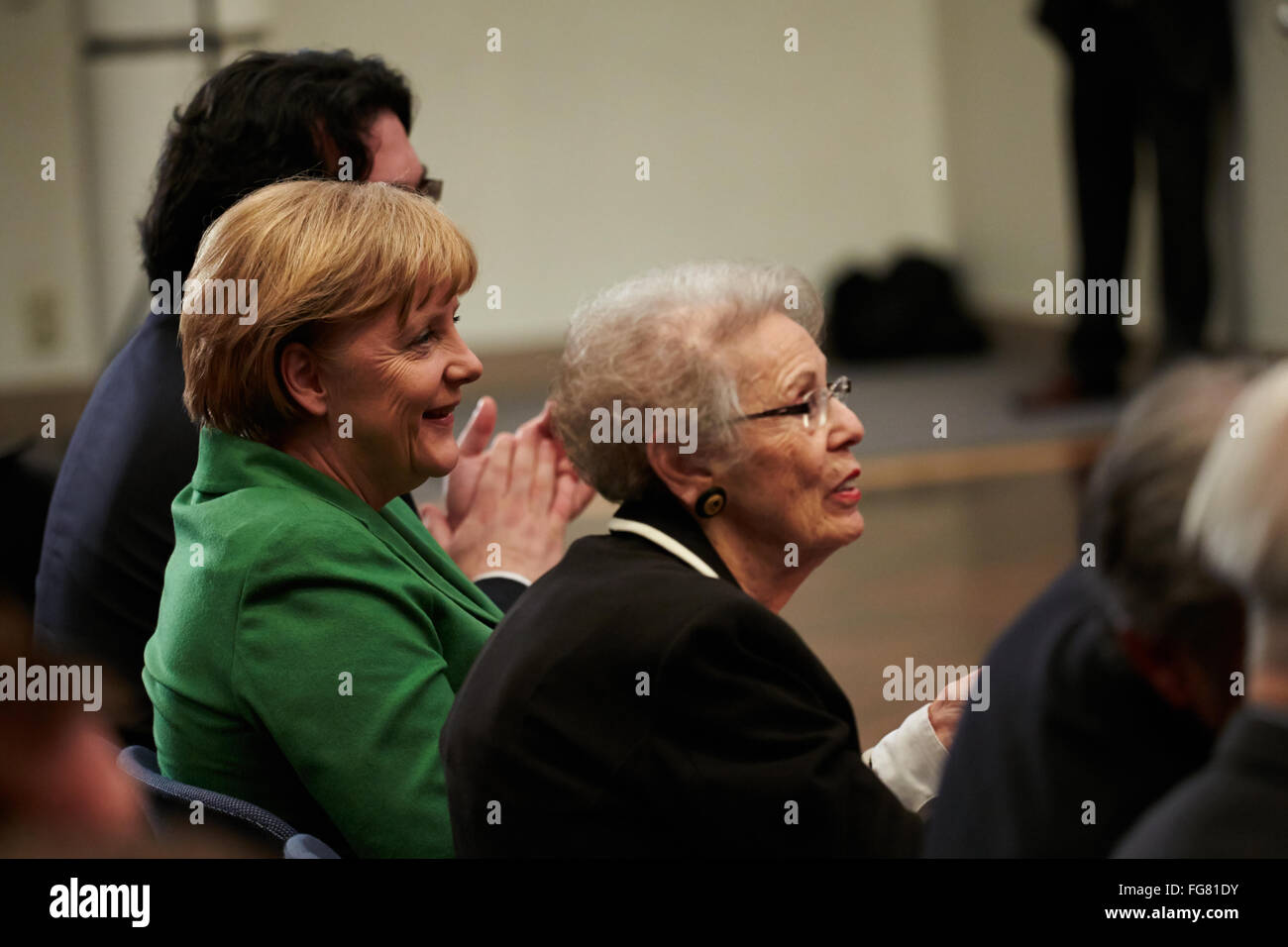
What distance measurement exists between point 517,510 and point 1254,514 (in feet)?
4.19

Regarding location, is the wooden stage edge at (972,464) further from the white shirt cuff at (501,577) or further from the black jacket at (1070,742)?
the black jacket at (1070,742)

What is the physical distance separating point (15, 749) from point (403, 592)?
61 centimetres

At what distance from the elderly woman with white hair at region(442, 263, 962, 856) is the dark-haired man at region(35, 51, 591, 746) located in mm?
437

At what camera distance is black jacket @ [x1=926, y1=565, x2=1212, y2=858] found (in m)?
0.98

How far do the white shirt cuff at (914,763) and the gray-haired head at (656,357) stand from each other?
0.32 metres

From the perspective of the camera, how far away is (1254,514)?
2.72 feet

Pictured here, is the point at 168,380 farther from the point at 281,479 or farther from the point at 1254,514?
the point at 1254,514

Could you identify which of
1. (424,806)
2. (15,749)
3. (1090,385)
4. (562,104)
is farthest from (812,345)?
(562,104)

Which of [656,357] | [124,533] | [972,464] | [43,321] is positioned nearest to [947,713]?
[656,357]

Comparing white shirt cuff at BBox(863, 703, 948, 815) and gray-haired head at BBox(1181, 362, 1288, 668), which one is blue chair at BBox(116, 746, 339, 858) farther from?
gray-haired head at BBox(1181, 362, 1288, 668)

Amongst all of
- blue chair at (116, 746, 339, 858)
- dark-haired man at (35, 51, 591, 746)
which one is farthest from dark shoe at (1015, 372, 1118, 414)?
blue chair at (116, 746, 339, 858)

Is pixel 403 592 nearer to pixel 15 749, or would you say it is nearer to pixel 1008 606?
pixel 15 749

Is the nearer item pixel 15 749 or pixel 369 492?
pixel 15 749

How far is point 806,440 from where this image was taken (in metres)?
1.61
